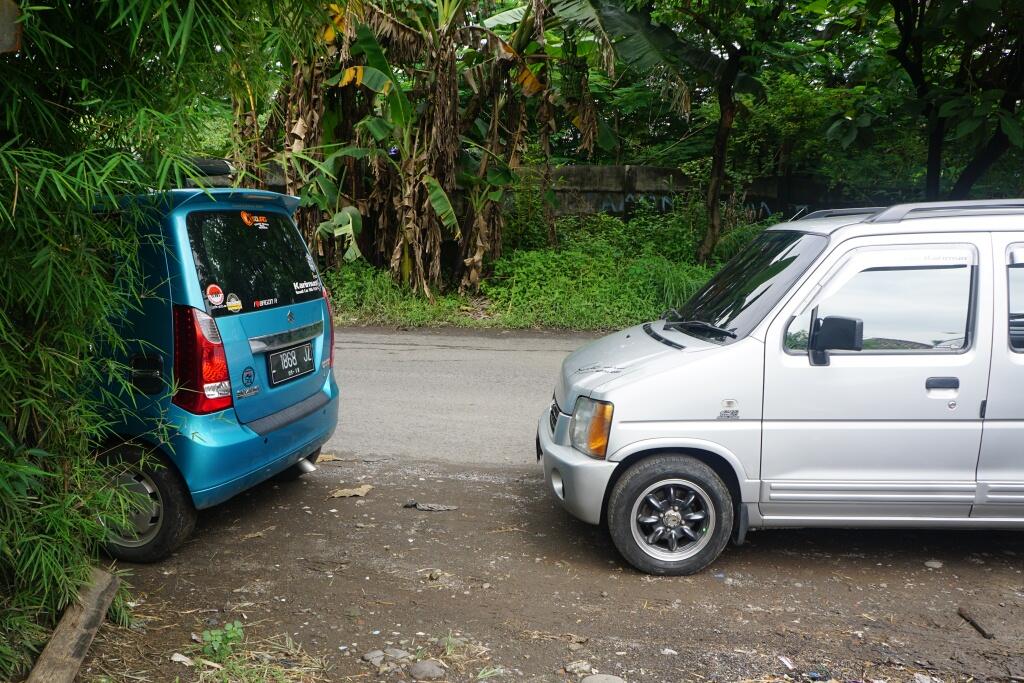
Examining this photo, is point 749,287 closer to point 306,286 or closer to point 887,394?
point 887,394

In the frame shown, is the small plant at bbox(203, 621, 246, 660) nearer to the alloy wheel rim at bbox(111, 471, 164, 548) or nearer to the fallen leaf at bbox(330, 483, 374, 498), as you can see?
the alloy wheel rim at bbox(111, 471, 164, 548)

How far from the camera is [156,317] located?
4508mm

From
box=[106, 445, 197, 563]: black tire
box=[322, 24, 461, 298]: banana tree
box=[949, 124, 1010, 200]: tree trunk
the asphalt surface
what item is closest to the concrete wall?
box=[322, 24, 461, 298]: banana tree

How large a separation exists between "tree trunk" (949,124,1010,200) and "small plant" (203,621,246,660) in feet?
37.9

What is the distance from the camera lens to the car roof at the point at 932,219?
466 cm

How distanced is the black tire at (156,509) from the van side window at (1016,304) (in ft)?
15.0

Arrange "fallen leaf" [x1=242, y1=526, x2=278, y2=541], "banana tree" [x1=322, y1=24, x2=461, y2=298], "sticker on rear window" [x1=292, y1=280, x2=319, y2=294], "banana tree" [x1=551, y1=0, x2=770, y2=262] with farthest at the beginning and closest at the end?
"banana tree" [x1=322, y1=24, x2=461, y2=298], "banana tree" [x1=551, y1=0, x2=770, y2=262], "sticker on rear window" [x1=292, y1=280, x2=319, y2=294], "fallen leaf" [x1=242, y1=526, x2=278, y2=541]

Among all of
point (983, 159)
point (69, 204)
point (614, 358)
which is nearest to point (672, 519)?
point (614, 358)

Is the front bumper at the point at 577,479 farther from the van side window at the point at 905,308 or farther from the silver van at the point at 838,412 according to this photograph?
the van side window at the point at 905,308

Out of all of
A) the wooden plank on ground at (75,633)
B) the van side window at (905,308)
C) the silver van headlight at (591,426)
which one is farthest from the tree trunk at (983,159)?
the wooden plank on ground at (75,633)

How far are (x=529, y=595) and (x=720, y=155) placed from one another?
10939 millimetres

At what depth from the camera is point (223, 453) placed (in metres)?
4.55

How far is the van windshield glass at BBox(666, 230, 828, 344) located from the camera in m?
4.75

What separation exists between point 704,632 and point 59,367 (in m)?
3.13
